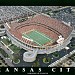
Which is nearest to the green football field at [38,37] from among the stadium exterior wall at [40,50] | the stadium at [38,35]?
the stadium at [38,35]

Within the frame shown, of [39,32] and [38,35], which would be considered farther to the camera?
[39,32]

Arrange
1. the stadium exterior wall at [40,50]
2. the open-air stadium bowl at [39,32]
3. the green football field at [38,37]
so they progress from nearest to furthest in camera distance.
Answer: the stadium exterior wall at [40,50], the open-air stadium bowl at [39,32], the green football field at [38,37]

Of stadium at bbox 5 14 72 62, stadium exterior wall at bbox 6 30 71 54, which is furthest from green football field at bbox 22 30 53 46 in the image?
stadium exterior wall at bbox 6 30 71 54

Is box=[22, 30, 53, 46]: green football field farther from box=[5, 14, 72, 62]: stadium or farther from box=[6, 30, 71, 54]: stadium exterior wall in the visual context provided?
box=[6, 30, 71, 54]: stadium exterior wall

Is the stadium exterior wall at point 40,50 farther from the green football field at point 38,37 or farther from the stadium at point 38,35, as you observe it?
the green football field at point 38,37

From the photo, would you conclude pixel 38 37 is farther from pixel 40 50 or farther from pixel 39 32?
pixel 40 50

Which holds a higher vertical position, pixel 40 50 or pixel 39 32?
pixel 39 32

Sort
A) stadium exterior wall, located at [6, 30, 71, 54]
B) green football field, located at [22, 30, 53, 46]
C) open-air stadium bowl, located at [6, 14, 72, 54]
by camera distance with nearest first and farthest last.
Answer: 1. stadium exterior wall, located at [6, 30, 71, 54]
2. open-air stadium bowl, located at [6, 14, 72, 54]
3. green football field, located at [22, 30, 53, 46]

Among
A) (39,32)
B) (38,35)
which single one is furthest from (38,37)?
(39,32)
